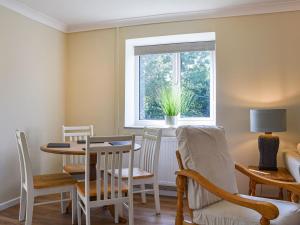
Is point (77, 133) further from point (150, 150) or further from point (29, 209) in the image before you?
point (29, 209)

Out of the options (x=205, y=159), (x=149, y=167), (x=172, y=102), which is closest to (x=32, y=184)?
(x=149, y=167)

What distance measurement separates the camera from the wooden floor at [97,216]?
9.57 ft

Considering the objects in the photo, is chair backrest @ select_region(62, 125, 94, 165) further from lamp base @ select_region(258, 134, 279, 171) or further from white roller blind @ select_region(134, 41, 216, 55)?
lamp base @ select_region(258, 134, 279, 171)

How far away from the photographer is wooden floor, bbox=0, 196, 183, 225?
2916mm

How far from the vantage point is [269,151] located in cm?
306

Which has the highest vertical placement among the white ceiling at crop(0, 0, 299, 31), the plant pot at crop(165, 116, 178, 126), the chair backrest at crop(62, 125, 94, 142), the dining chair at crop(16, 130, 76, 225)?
the white ceiling at crop(0, 0, 299, 31)

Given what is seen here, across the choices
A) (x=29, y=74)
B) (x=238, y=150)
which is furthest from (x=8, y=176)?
(x=238, y=150)

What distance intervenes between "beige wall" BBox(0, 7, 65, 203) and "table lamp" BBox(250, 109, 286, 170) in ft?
8.36

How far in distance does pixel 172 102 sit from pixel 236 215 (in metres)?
2.22

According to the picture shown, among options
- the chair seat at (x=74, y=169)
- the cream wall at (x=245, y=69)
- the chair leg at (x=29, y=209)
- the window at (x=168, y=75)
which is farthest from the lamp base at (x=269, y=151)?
the chair leg at (x=29, y=209)

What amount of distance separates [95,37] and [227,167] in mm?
2713

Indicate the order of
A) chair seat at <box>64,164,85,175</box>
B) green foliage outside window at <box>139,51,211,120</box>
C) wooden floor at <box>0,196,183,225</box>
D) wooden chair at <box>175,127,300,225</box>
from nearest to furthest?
wooden chair at <box>175,127,300,225</box>, wooden floor at <box>0,196,183,225</box>, chair seat at <box>64,164,85,175</box>, green foliage outside window at <box>139,51,211,120</box>

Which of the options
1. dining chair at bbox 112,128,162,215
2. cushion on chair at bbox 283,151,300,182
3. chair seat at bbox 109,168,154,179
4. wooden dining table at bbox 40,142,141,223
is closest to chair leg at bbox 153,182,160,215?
dining chair at bbox 112,128,162,215

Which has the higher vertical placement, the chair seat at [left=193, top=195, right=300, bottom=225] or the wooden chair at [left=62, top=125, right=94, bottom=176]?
the wooden chair at [left=62, top=125, right=94, bottom=176]
